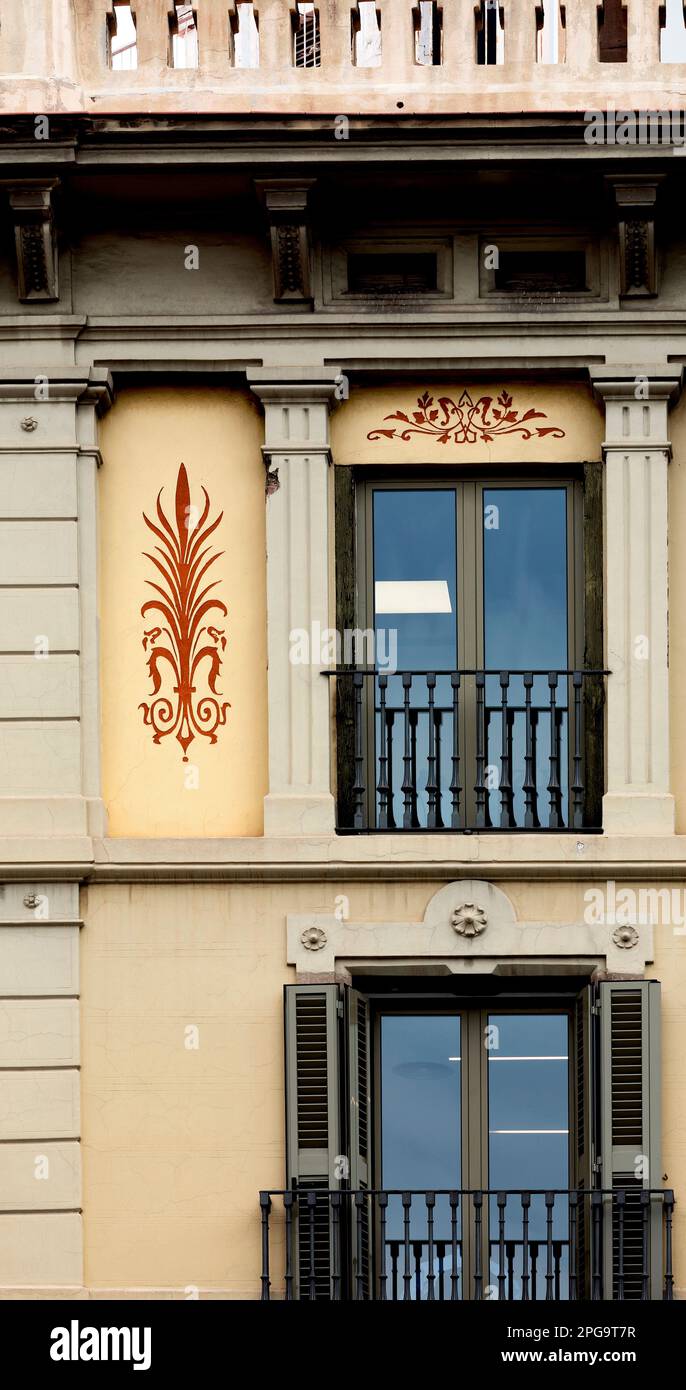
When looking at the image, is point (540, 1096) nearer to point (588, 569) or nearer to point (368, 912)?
point (368, 912)

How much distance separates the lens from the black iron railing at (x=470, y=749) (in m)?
14.8

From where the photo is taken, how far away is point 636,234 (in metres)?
14.8

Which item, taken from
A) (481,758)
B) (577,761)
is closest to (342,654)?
(481,758)

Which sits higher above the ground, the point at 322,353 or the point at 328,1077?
the point at 322,353

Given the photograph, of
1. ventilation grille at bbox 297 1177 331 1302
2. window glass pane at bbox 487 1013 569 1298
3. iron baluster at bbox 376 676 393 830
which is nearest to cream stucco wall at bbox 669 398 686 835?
window glass pane at bbox 487 1013 569 1298

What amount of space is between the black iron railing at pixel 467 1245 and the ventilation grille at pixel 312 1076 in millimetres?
313

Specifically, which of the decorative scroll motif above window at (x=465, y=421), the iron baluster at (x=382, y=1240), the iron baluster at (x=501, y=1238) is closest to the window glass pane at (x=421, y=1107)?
the iron baluster at (x=382, y=1240)

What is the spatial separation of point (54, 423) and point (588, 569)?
10.1 feet

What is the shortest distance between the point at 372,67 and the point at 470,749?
391 cm

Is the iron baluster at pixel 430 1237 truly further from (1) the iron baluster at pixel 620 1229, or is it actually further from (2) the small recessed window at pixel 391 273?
(2) the small recessed window at pixel 391 273

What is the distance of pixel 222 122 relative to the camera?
14516 mm
